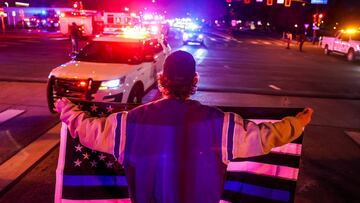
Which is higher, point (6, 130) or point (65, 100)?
point (65, 100)

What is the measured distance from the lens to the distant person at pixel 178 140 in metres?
2.13

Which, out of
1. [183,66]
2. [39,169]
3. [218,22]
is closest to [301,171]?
[39,169]

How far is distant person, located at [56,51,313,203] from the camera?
213cm

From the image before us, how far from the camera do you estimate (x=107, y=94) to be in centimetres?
796

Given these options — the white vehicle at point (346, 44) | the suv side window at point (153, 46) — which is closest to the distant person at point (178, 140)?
the suv side window at point (153, 46)

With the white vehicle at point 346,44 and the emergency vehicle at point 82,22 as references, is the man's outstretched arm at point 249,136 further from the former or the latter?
the emergency vehicle at point 82,22

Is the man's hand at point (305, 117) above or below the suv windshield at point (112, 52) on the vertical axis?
above

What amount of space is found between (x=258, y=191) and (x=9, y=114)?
7141 mm

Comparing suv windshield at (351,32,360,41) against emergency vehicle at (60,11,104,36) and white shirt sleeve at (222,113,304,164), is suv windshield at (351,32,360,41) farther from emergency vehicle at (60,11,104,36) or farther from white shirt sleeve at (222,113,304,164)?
white shirt sleeve at (222,113,304,164)

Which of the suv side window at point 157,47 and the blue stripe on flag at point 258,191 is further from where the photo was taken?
the suv side window at point 157,47

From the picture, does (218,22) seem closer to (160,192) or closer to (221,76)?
(221,76)

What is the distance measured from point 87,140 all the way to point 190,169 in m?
0.64

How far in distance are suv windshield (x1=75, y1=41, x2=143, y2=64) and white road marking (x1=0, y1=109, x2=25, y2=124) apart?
6.13 ft

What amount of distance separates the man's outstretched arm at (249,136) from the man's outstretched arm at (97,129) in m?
0.61
